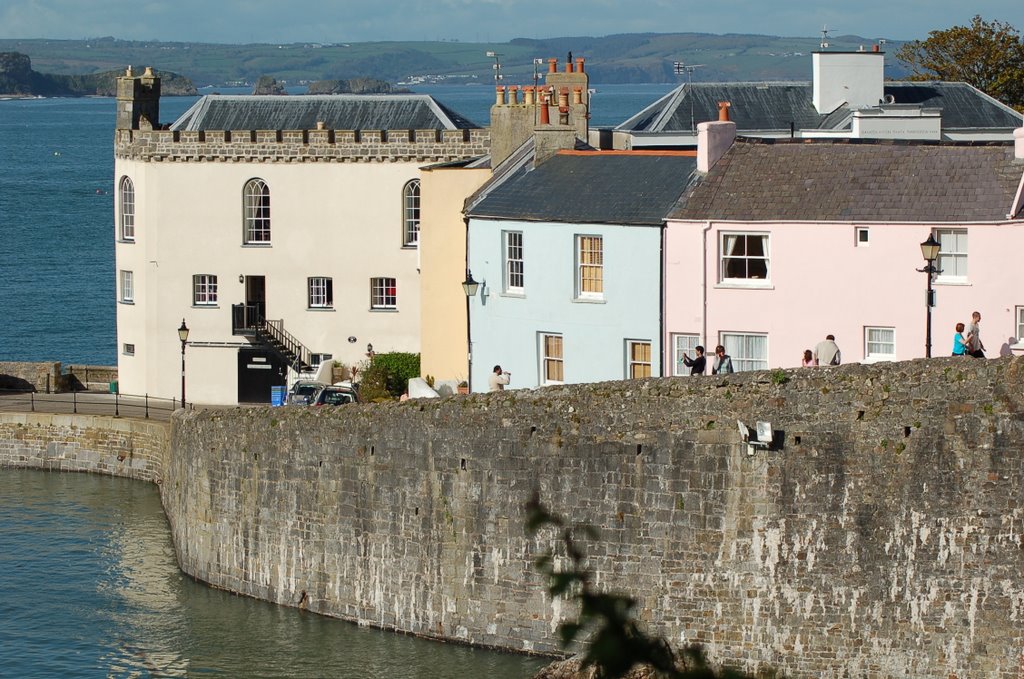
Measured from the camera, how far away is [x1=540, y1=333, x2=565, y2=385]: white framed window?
31.9 meters

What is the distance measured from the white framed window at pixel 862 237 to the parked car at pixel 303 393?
1223cm

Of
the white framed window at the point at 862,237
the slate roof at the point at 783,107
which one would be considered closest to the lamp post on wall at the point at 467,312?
the white framed window at the point at 862,237

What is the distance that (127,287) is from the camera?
49.0 meters

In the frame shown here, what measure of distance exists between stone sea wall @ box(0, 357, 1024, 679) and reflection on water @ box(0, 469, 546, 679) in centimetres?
54

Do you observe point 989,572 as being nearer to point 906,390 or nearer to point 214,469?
point 906,390

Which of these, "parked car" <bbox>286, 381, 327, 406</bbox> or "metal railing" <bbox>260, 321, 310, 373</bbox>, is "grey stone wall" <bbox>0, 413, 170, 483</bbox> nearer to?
"parked car" <bbox>286, 381, 327, 406</bbox>

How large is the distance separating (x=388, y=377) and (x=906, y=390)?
19791mm

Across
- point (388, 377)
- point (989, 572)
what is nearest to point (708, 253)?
point (989, 572)

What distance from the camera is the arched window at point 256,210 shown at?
47438mm

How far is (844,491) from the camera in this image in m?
24.3

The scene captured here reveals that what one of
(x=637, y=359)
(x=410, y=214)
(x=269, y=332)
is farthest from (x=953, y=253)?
(x=269, y=332)

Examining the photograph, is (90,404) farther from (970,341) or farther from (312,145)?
(970,341)

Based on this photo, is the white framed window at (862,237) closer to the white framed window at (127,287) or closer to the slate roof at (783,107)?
the slate roof at (783,107)

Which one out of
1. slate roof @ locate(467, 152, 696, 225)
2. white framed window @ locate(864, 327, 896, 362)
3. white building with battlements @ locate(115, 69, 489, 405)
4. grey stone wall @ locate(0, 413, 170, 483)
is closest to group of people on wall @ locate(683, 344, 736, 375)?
white framed window @ locate(864, 327, 896, 362)
